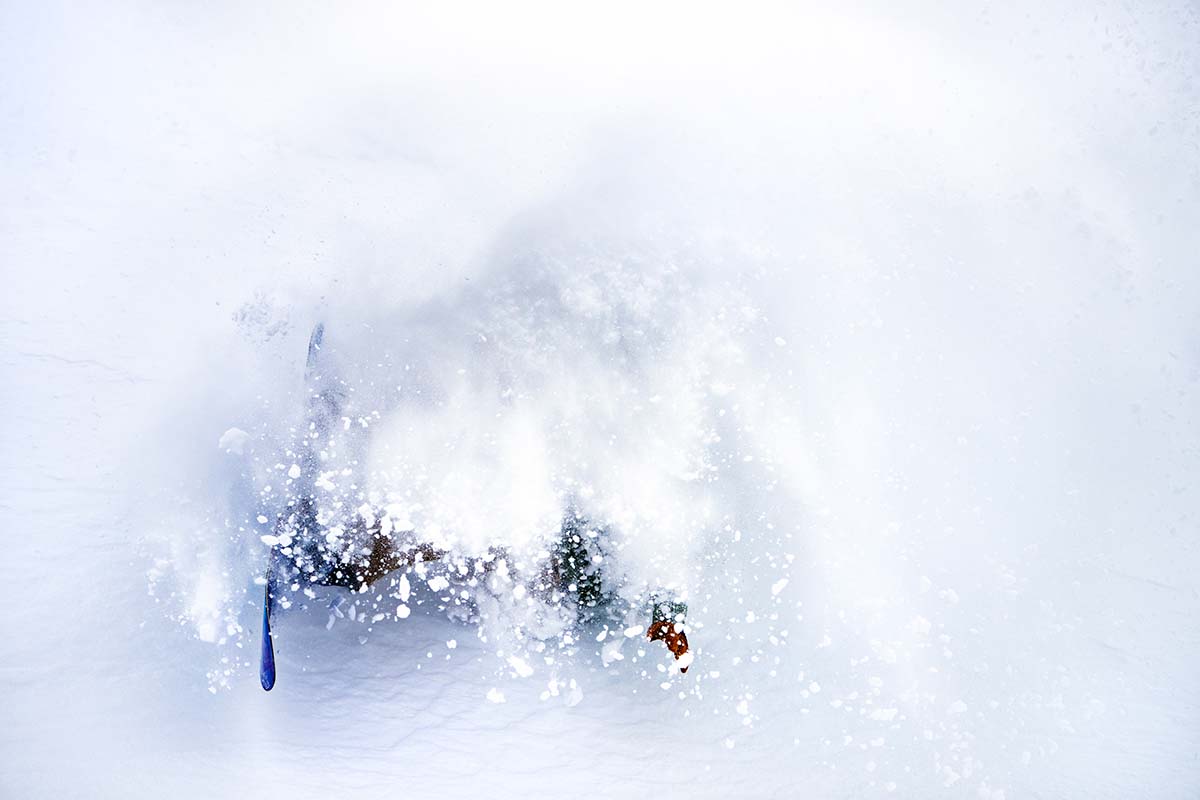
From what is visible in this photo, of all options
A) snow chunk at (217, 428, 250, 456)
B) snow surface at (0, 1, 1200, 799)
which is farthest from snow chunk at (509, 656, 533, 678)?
snow chunk at (217, 428, 250, 456)

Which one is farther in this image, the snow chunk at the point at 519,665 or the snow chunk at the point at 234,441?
the snow chunk at the point at 519,665

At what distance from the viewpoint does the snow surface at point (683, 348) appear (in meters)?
4.18

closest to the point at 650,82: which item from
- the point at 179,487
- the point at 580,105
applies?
the point at 580,105

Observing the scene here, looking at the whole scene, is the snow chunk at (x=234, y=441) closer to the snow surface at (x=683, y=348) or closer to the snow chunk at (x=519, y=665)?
the snow surface at (x=683, y=348)

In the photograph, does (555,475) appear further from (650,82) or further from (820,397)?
(650,82)

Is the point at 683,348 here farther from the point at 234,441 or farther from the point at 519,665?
the point at 234,441

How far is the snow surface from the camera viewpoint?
4.18 m

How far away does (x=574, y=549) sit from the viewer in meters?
4.22

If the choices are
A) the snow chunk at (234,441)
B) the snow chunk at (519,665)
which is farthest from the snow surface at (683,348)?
the snow chunk at (519,665)

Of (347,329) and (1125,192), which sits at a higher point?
(1125,192)

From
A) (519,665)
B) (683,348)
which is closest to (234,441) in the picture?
(519,665)

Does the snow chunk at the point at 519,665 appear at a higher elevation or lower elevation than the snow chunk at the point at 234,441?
lower

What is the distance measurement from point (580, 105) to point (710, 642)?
3.94 m

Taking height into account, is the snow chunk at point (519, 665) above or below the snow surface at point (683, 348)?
below
